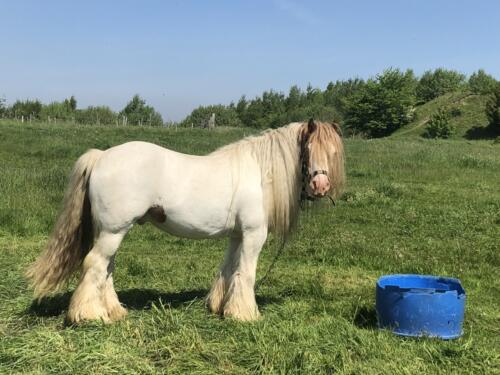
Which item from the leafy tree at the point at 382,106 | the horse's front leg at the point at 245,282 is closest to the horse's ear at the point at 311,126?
the horse's front leg at the point at 245,282

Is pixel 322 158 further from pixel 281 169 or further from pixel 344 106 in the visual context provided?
pixel 344 106

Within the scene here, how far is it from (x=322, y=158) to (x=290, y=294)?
1.86m

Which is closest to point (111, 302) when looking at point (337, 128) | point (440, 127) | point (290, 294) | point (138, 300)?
point (138, 300)

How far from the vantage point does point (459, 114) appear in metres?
48.4

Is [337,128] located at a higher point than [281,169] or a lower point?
higher

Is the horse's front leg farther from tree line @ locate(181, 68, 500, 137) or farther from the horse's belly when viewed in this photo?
tree line @ locate(181, 68, 500, 137)

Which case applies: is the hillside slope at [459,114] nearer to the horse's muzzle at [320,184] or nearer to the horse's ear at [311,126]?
the horse's ear at [311,126]

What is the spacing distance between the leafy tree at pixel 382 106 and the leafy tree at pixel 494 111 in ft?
43.4

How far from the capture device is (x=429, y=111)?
5547 centimetres

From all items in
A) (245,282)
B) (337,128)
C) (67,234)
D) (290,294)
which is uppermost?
(337,128)

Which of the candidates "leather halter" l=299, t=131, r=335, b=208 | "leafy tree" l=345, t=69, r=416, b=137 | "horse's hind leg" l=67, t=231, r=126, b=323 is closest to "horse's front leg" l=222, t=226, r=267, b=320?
"leather halter" l=299, t=131, r=335, b=208

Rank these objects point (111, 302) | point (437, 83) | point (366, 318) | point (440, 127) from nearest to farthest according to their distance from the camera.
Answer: point (111, 302) < point (366, 318) < point (440, 127) < point (437, 83)

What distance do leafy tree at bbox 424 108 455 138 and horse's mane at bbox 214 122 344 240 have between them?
41.8m

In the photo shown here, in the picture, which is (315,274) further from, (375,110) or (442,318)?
(375,110)
